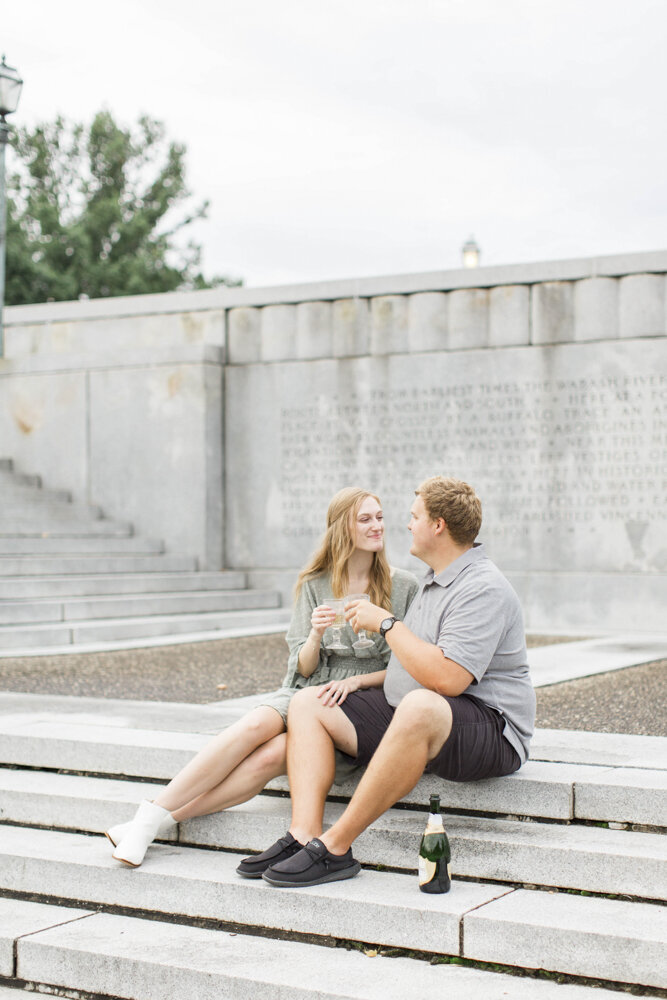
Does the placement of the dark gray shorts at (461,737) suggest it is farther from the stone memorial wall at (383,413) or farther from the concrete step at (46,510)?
the concrete step at (46,510)

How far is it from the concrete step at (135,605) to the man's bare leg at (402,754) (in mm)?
6011

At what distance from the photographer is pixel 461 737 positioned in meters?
3.79

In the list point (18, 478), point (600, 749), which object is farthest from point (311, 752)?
point (18, 478)

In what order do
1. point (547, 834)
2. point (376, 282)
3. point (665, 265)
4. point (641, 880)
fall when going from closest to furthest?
point (641, 880) < point (547, 834) < point (665, 265) < point (376, 282)

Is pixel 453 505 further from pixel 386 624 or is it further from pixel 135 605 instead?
pixel 135 605

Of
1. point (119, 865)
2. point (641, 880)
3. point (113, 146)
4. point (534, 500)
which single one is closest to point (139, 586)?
point (534, 500)

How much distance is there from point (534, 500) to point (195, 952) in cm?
765

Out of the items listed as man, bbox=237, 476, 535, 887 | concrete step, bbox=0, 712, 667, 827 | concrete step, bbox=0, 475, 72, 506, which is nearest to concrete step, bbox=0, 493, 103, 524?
concrete step, bbox=0, 475, 72, 506

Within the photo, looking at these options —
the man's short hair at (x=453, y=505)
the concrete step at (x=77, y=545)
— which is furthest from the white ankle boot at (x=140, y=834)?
the concrete step at (x=77, y=545)

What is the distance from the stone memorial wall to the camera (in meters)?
10.5

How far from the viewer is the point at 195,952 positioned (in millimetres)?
3656

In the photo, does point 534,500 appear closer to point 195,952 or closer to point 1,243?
point 1,243

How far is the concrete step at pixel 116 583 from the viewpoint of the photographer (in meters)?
9.89

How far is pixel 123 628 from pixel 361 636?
5.63 m
